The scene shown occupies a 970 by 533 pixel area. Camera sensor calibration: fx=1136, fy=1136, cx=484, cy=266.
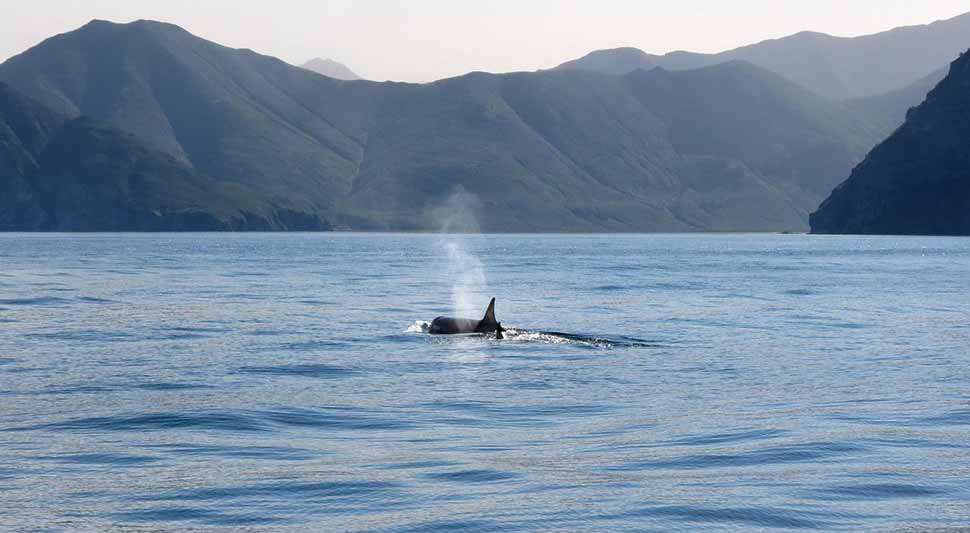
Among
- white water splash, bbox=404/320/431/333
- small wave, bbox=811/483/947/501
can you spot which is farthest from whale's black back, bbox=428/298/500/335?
small wave, bbox=811/483/947/501

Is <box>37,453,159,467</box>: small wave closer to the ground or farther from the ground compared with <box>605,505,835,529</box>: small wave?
closer to the ground

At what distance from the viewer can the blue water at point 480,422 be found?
56.5 ft

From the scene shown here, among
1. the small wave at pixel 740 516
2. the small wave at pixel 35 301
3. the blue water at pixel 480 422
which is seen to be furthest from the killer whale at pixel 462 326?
the small wave at pixel 740 516

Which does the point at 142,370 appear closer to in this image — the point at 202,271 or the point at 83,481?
the point at 83,481

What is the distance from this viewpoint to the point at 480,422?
2548 cm

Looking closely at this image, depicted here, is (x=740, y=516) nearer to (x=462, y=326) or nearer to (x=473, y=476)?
(x=473, y=476)

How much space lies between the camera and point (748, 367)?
3603 centimetres

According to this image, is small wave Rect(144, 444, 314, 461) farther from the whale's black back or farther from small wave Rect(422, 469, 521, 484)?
the whale's black back

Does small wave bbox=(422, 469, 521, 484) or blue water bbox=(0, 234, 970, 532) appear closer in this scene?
blue water bbox=(0, 234, 970, 532)

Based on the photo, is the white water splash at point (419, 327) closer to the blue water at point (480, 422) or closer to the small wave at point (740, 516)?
the blue water at point (480, 422)

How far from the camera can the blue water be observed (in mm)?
17234

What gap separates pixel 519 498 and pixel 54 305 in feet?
157

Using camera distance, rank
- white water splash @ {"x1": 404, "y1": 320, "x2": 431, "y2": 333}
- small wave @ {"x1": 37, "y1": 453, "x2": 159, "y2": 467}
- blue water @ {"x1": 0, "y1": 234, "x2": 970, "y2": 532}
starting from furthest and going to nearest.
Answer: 1. white water splash @ {"x1": 404, "y1": 320, "x2": 431, "y2": 333}
2. small wave @ {"x1": 37, "y1": 453, "x2": 159, "y2": 467}
3. blue water @ {"x1": 0, "y1": 234, "x2": 970, "y2": 532}

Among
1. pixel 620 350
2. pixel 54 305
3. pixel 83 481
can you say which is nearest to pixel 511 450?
pixel 83 481
